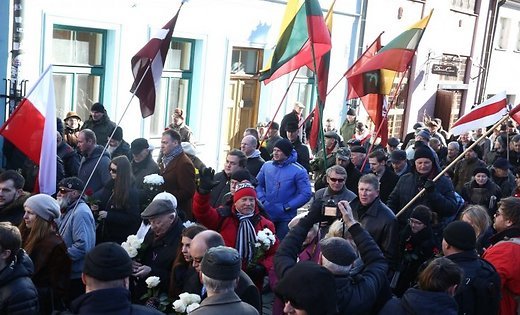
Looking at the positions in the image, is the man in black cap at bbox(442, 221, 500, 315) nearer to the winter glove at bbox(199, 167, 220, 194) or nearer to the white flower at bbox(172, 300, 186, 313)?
the white flower at bbox(172, 300, 186, 313)

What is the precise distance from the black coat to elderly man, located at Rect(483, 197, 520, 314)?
319 centimetres

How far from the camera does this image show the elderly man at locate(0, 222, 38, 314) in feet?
12.6

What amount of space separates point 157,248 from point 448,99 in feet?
59.8

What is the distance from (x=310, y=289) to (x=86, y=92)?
29.3 ft

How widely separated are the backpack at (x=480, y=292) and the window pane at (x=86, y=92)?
8.23 metres

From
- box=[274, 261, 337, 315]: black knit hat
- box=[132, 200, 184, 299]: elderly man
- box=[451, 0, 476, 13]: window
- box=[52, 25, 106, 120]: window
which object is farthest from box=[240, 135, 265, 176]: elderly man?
box=[451, 0, 476, 13]: window

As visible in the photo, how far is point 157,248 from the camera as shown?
5227 mm

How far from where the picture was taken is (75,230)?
5453mm

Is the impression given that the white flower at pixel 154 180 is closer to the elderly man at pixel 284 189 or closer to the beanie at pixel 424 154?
the elderly man at pixel 284 189

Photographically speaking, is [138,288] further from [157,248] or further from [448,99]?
[448,99]

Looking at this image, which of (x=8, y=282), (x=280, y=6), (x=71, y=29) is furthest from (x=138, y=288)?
(x=280, y=6)

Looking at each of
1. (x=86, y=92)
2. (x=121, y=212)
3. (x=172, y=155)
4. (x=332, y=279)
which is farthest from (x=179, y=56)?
(x=332, y=279)

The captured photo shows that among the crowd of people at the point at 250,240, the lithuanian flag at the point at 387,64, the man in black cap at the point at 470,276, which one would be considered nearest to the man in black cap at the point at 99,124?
the crowd of people at the point at 250,240

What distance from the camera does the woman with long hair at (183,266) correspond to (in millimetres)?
4676
